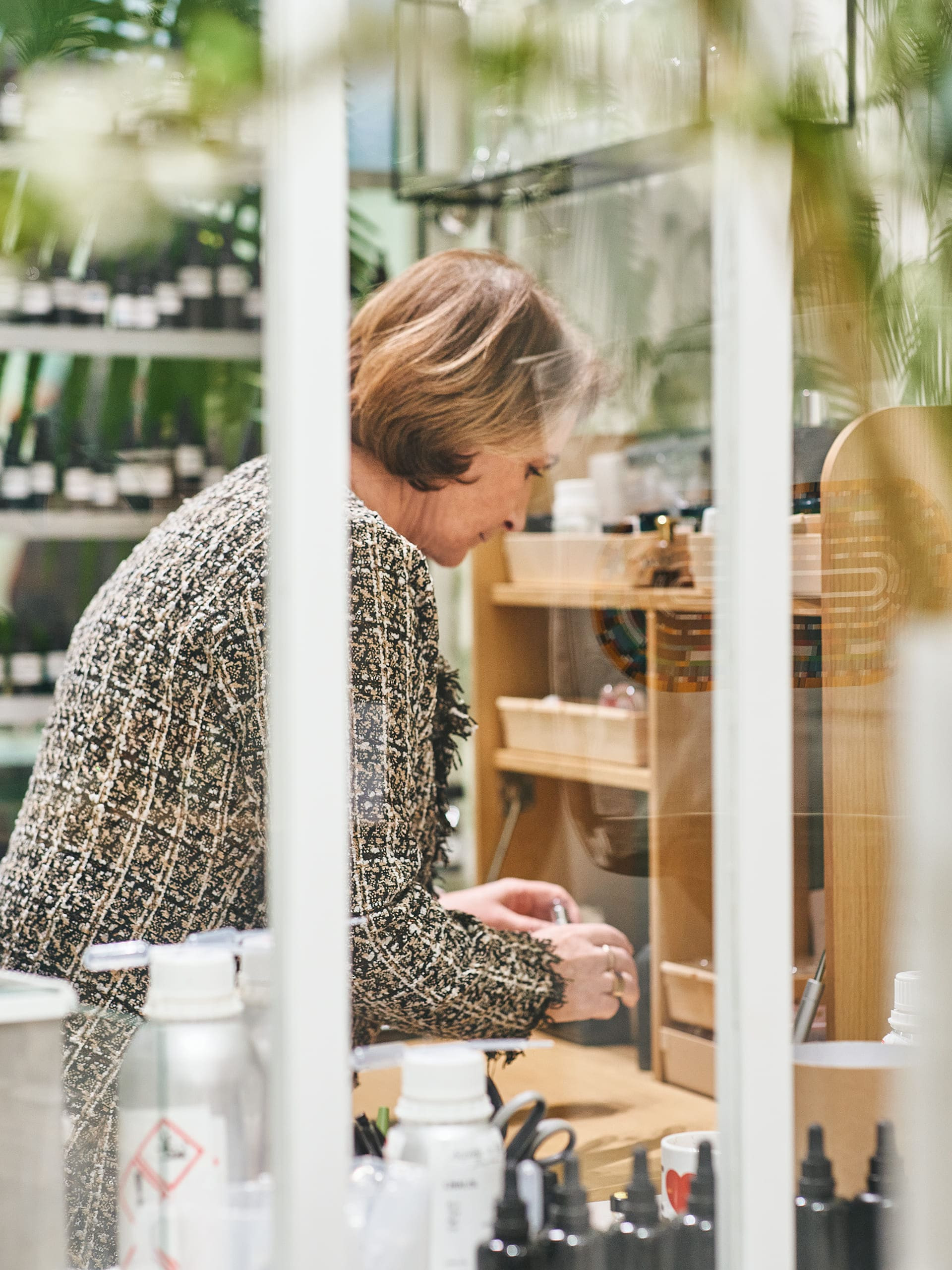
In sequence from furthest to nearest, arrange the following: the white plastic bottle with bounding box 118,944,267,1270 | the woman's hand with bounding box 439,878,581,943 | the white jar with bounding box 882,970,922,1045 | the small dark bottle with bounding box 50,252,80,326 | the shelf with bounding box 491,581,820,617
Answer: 1. the small dark bottle with bounding box 50,252,80,326
2. the woman's hand with bounding box 439,878,581,943
3. the shelf with bounding box 491,581,820,617
4. the white jar with bounding box 882,970,922,1045
5. the white plastic bottle with bounding box 118,944,267,1270

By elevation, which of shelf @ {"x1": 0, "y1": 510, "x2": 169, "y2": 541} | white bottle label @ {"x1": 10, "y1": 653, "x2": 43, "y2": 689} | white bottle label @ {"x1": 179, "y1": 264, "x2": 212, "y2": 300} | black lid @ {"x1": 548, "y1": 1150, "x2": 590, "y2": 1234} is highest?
white bottle label @ {"x1": 179, "y1": 264, "x2": 212, "y2": 300}

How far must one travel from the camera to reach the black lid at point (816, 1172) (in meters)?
0.79

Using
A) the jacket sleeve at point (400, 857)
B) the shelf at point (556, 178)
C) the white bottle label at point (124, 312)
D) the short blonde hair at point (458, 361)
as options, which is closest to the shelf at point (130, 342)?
the white bottle label at point (124, 312)

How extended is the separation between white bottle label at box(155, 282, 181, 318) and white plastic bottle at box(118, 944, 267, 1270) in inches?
98.1

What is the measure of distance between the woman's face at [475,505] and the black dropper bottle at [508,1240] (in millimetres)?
748

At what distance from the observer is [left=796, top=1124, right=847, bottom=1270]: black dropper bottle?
2.60 feet

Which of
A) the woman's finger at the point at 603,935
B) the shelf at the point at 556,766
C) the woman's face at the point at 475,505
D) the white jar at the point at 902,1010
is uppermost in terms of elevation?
the woman's face at the point at 475,505

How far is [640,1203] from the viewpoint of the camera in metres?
0.81

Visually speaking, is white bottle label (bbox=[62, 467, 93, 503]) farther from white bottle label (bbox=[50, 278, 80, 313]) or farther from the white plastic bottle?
the white plastic bottle

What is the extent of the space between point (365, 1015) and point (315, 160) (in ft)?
1.90

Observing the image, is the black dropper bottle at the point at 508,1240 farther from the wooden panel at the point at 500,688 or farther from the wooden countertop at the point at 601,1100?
the wooden panel at the point at 500,688

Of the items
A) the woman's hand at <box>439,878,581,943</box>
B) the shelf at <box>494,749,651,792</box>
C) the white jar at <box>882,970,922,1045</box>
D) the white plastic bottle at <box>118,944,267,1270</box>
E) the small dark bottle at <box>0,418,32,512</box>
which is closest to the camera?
the white plastic bottle at <box>118,944,267,1270</box>

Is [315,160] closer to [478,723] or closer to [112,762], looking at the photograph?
[112,762]

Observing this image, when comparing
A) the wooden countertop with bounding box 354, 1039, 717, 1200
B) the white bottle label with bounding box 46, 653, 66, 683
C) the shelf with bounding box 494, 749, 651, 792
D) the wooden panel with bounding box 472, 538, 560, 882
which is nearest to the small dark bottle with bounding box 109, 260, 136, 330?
the white bottle label with bounding box 46, 653, 66, 683
